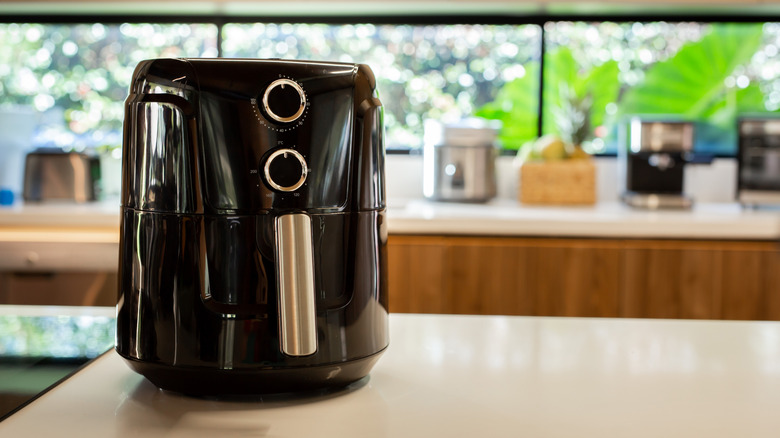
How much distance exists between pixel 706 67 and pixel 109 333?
2.73 metres

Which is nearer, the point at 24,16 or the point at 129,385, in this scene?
Result: the point at 129,385

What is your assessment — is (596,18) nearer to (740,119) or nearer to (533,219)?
(740,119)

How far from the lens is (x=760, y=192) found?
243cm

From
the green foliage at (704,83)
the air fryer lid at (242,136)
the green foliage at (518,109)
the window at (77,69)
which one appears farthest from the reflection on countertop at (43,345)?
the green foliage at (704,83)

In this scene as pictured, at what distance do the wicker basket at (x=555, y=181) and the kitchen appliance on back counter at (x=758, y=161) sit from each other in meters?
0.47

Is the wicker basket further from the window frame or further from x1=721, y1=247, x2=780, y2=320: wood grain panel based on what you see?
x1=721, y1=247, x2=780, y2=320: wood grain panel

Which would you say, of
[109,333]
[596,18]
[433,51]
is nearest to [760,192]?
[596,18]

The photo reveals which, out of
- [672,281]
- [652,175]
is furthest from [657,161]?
[672,281]

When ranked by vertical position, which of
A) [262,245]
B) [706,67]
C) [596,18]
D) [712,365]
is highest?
[596,18]

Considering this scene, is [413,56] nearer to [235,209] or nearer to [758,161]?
[758,161]

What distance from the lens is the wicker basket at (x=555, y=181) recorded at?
258 centimetres

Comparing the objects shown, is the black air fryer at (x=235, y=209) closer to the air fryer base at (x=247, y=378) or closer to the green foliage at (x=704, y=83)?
the air fryer base at (x=247, y=378)

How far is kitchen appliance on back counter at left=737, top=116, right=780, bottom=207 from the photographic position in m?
2.43

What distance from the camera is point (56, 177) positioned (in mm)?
2539
